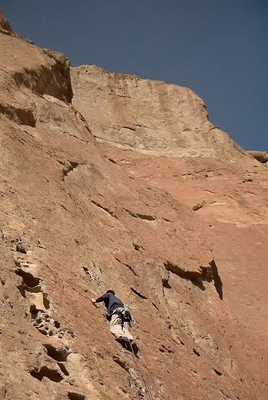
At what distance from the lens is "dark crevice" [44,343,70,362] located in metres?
9.63

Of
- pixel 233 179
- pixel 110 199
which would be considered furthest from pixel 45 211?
pixel 233 179

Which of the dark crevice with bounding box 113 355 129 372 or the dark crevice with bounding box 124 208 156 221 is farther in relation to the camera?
the dark crevice with bounding box 124 208 156 221

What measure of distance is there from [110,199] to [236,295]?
597cm

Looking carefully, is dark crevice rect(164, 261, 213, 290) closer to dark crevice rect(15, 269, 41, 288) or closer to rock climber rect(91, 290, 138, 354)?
rock climber rect(91, 290, 138, 354)

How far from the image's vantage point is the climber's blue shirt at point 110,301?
463 inches

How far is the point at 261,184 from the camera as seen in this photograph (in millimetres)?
29844

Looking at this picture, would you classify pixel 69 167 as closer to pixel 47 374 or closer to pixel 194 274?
pixel 194 274

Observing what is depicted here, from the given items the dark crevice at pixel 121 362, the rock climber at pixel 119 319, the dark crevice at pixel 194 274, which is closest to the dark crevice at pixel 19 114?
the dark crevice at pixel 194 274

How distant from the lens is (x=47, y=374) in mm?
9180

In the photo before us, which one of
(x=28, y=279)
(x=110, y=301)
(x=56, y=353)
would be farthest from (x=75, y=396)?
(x=110, y=301)

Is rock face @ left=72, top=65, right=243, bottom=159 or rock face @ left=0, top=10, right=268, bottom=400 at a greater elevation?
rock face @ left=72, top=65, right=243, bottom=159

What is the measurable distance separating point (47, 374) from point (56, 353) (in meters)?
0.57

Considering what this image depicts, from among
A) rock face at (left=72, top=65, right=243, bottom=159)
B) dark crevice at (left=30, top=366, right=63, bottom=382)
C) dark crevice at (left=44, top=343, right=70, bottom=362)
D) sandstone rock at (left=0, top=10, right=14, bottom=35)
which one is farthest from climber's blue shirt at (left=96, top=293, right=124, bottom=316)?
rock face at (left=72, top=65, right=243, bottom=159)

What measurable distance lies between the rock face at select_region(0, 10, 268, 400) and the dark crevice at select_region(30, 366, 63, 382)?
0.8 inches
